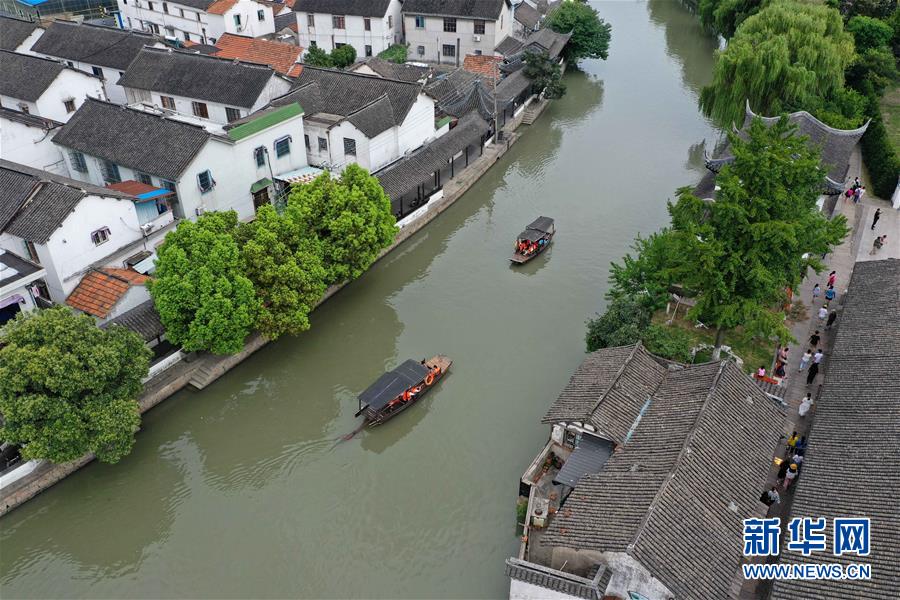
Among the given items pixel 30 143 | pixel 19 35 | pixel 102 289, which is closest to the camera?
A: pixel 102 289

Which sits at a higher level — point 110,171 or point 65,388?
point 110,171

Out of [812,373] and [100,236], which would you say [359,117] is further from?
[812,373]

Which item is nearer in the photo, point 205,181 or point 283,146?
point 205,181

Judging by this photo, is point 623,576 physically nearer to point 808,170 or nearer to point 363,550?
point 363,550

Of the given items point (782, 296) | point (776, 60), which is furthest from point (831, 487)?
point (776, 60)

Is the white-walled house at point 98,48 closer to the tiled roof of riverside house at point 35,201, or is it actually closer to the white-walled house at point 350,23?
the white-walled house at point 350,23

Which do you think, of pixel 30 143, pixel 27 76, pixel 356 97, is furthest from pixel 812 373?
pixel 27 76

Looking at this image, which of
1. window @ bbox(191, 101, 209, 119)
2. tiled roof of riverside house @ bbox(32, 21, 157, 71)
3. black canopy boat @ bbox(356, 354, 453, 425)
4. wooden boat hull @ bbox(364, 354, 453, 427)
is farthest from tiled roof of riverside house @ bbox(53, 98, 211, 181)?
wooden boat hull @ bbox(364, 354, 453, 427)
